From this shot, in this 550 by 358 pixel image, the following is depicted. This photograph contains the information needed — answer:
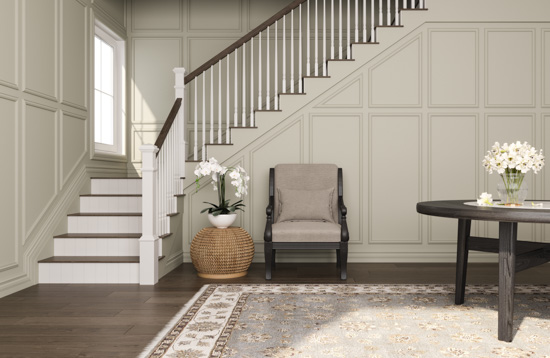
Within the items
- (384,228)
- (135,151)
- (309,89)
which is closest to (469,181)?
(384,228)

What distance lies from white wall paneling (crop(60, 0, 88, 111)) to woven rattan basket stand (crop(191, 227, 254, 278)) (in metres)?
1.89

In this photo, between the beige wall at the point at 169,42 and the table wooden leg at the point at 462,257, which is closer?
the table wooden leg at the point at 462,257

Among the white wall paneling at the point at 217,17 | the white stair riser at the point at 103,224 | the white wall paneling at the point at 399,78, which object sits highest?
the white wall paneling at the point at 217,17

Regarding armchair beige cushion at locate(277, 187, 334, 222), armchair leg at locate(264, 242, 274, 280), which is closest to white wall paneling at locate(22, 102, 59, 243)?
armchair leg at locate(264, 242, 274, 280)

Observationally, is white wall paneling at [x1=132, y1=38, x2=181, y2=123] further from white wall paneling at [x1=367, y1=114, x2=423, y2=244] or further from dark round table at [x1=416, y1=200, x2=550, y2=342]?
dark round table at [x1=416, y1=200, x2=550, y2=342]

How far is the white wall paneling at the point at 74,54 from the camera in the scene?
4605 mm

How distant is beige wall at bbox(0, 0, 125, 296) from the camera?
366 centimetres

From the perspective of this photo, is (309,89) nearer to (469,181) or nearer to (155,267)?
(469,181)

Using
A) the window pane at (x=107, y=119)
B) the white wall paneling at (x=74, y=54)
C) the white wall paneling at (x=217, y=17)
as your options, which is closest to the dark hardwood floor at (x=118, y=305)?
the white wall paneling at (x=74, y=54)

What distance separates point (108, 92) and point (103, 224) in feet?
6.69

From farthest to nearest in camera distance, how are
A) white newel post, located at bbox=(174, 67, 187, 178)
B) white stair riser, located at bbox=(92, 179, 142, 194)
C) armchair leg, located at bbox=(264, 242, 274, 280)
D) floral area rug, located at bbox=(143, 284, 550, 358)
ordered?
white stair riser, located at bbox=(92, 179, 142, 194)
white newel post, located at bbox=(174, 67, 187, 178)
armchair leg, located at bbox=(264, 242, 274, 280)
floral area rug, located at bbox=(143, 284, 550, 358)

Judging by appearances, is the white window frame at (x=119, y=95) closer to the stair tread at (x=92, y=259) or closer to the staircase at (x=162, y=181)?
the staircase at (x=162, y=181)

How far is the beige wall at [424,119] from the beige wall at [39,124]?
141cm

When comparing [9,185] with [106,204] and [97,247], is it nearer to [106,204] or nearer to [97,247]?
[97,247]
